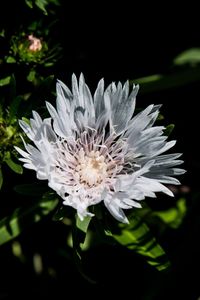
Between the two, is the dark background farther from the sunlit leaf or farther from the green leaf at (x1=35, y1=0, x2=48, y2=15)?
the sunlit leaf

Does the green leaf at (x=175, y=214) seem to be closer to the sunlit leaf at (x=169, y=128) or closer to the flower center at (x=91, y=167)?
the flower center at (x=91, y=167)

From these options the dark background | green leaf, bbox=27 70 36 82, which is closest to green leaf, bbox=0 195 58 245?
the dark background

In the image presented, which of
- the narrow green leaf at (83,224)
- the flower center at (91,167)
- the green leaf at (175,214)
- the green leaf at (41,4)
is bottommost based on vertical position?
the green leaf at (175,214)

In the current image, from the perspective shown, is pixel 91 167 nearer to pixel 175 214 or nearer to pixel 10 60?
pixel 10 60

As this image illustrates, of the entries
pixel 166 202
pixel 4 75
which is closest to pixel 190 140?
pixel 166 202

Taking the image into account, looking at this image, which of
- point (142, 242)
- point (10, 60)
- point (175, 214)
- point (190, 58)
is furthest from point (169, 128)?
point (190, 58)

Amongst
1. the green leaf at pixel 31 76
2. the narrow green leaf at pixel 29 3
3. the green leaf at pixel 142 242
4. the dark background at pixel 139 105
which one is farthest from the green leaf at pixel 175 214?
the narrow green leaf at pixel 29 3
